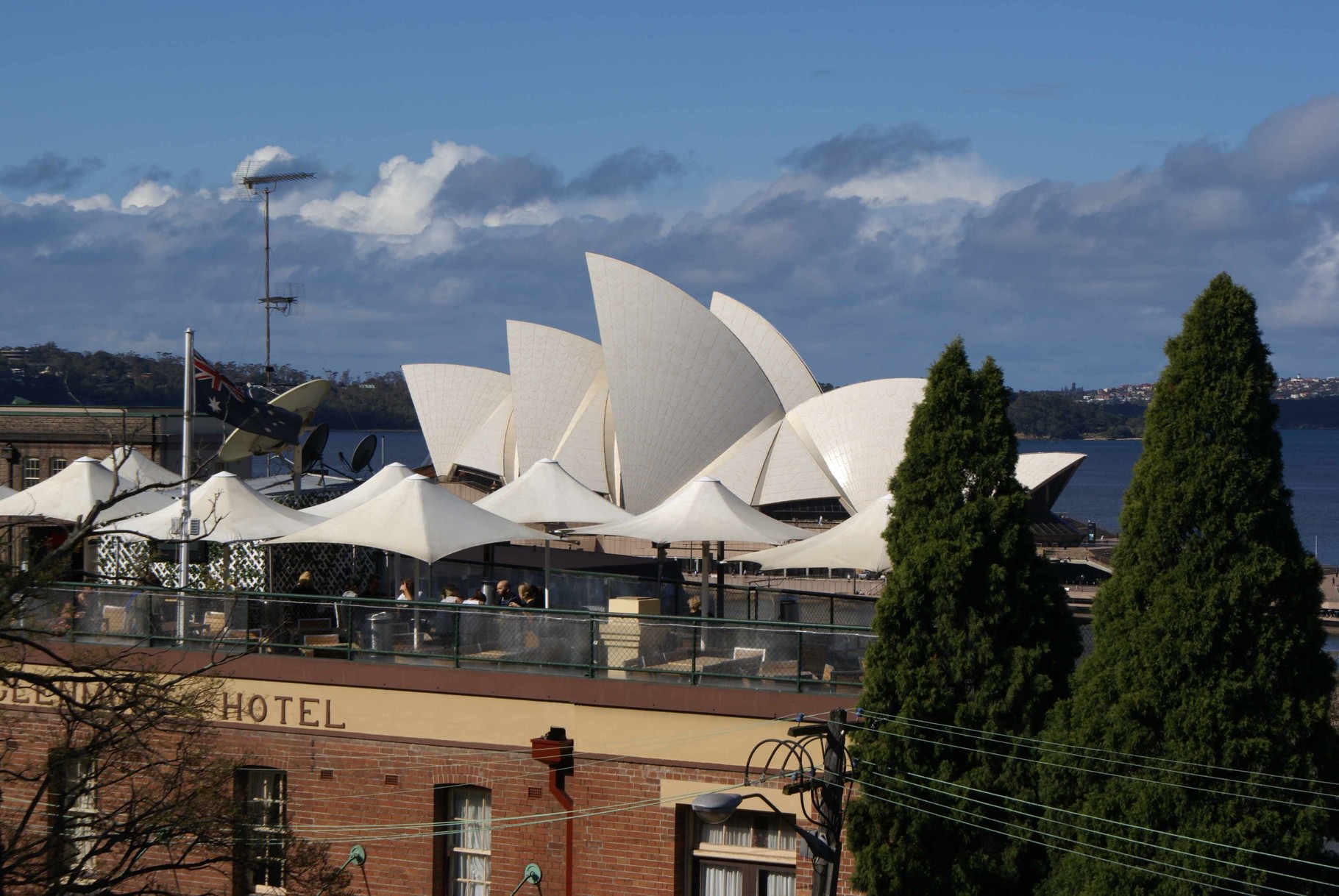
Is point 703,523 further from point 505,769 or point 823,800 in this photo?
point 823,800

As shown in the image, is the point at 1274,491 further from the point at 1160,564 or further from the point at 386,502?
the point at 386,502

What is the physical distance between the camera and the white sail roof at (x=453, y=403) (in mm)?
55844

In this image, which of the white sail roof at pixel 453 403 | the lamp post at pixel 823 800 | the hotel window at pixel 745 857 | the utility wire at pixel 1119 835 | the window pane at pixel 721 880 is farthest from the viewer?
the white sail roof at pixel 453 403

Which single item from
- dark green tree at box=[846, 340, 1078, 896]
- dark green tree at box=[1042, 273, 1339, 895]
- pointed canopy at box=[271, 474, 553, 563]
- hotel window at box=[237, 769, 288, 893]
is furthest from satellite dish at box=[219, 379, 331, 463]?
dark green tree at box=[1042, 273, 1339, 895]

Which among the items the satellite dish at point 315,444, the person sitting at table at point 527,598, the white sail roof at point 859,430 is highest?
the white sail roof at point 859,430

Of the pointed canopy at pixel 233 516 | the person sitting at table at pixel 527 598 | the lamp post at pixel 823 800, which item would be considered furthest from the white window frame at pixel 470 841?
the pointed canopy at pixel 233 516

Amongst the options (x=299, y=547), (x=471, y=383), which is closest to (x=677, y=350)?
(x=471, y=383)

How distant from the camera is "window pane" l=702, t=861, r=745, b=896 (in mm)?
14430

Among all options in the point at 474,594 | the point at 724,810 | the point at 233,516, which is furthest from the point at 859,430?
the point at 724,810

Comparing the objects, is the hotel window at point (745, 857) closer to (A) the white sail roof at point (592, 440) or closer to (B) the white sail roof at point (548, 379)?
(A) the white sail roof at point (592, 440)

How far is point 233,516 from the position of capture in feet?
65.0

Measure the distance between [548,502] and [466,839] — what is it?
7.31m

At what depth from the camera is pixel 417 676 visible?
15.6m

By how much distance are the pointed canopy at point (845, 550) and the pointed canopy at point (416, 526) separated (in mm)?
3078
